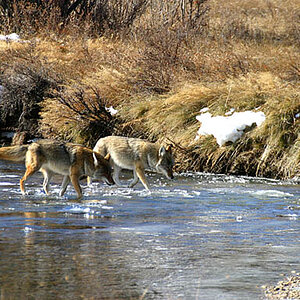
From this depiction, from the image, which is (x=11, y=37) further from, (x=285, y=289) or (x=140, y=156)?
(x=285, y=289)

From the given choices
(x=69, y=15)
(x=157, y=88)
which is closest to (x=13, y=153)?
(x=157, y=88)

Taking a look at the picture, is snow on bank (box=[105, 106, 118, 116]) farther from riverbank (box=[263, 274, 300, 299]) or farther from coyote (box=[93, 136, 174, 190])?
riverbank (box=[263, 274, 300, 299])

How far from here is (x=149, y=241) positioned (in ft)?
25.8

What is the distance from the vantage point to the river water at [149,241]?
5.92 metres

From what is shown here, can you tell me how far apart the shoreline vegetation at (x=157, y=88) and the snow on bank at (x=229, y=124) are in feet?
0.49

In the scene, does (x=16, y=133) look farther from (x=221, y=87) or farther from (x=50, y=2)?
(x=50, y=2)

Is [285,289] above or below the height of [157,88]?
below

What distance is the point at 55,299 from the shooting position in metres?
5.46

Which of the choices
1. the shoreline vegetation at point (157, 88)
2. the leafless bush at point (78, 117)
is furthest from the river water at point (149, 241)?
the leafless bush at point (78, 117)

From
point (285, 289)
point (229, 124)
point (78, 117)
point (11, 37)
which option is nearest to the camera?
point (285, 289)

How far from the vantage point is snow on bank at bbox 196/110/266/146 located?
14234mm

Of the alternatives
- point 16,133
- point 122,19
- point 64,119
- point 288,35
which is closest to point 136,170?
point 64,119

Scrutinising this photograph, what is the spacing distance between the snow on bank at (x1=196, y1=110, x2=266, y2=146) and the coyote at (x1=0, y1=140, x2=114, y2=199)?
12.0 ft

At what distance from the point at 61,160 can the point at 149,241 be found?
376 cm
